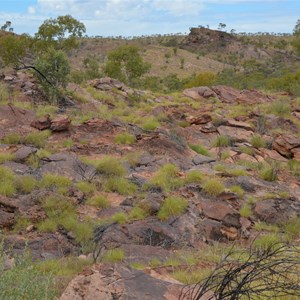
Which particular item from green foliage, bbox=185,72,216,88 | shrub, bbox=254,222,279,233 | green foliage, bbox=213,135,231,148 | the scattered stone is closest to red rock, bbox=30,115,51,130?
the scattered stone

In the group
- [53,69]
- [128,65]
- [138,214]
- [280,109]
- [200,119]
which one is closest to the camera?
[138,214]

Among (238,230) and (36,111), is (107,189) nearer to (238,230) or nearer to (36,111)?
(238,230)

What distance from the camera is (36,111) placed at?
13.9 metres

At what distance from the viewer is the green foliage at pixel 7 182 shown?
840cm

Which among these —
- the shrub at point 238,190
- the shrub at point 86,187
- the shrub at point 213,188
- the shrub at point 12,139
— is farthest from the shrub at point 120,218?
the shrub at point 12,139

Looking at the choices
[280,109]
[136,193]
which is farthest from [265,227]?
[280,109]

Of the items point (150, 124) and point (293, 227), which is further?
point (150, 124)

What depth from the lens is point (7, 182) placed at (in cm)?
865

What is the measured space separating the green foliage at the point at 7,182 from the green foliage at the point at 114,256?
2851 millimetres

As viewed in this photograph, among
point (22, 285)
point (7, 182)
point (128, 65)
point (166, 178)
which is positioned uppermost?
point (128, 65)

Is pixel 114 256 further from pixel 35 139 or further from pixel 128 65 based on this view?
pixel 128 65

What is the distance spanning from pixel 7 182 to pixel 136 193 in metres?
2.45

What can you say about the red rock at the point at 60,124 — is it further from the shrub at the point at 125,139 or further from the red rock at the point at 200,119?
the red rock at the point at 200,119

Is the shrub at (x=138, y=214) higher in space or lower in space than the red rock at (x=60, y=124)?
lower
